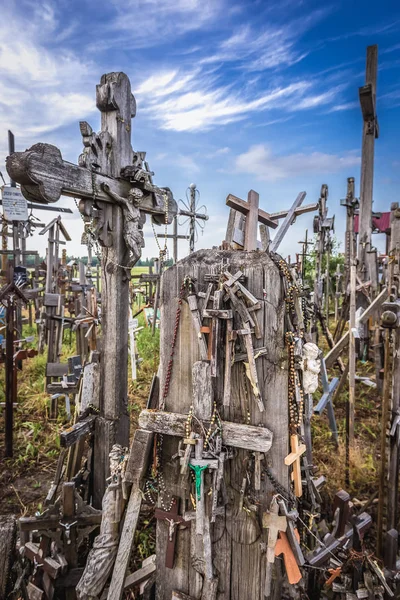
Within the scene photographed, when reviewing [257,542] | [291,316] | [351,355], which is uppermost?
[291,316]

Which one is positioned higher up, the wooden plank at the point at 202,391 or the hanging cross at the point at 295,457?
the wooden plank at the point at 202,391

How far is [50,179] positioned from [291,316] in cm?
215

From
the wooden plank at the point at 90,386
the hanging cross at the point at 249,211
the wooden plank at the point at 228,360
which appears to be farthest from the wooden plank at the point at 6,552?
the hanging cross at the point at 249,211

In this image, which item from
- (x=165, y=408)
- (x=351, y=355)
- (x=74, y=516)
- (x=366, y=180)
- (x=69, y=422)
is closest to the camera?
(x=165, y=408)

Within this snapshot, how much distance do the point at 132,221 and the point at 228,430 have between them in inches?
91.8

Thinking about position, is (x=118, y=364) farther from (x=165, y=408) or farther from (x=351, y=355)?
(x=351, y=355)

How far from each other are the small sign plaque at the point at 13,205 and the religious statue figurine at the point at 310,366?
24.7 ft

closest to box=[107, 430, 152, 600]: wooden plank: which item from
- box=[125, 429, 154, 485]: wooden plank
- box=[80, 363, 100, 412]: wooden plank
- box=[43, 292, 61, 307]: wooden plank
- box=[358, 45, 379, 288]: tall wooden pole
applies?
box=[125, 429, 154, 485]: wooden plank

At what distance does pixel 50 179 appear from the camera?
3018mm

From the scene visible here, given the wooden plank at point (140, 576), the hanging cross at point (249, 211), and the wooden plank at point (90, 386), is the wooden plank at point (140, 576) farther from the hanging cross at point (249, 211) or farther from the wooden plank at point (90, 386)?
the hanging cross at point (249, 211)

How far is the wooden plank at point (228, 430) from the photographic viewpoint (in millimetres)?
2416

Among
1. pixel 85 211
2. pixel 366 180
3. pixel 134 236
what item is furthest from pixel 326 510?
pixel 366 180

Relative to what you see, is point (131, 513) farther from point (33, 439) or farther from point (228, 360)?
point (33, 439)

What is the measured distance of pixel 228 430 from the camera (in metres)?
2.50
